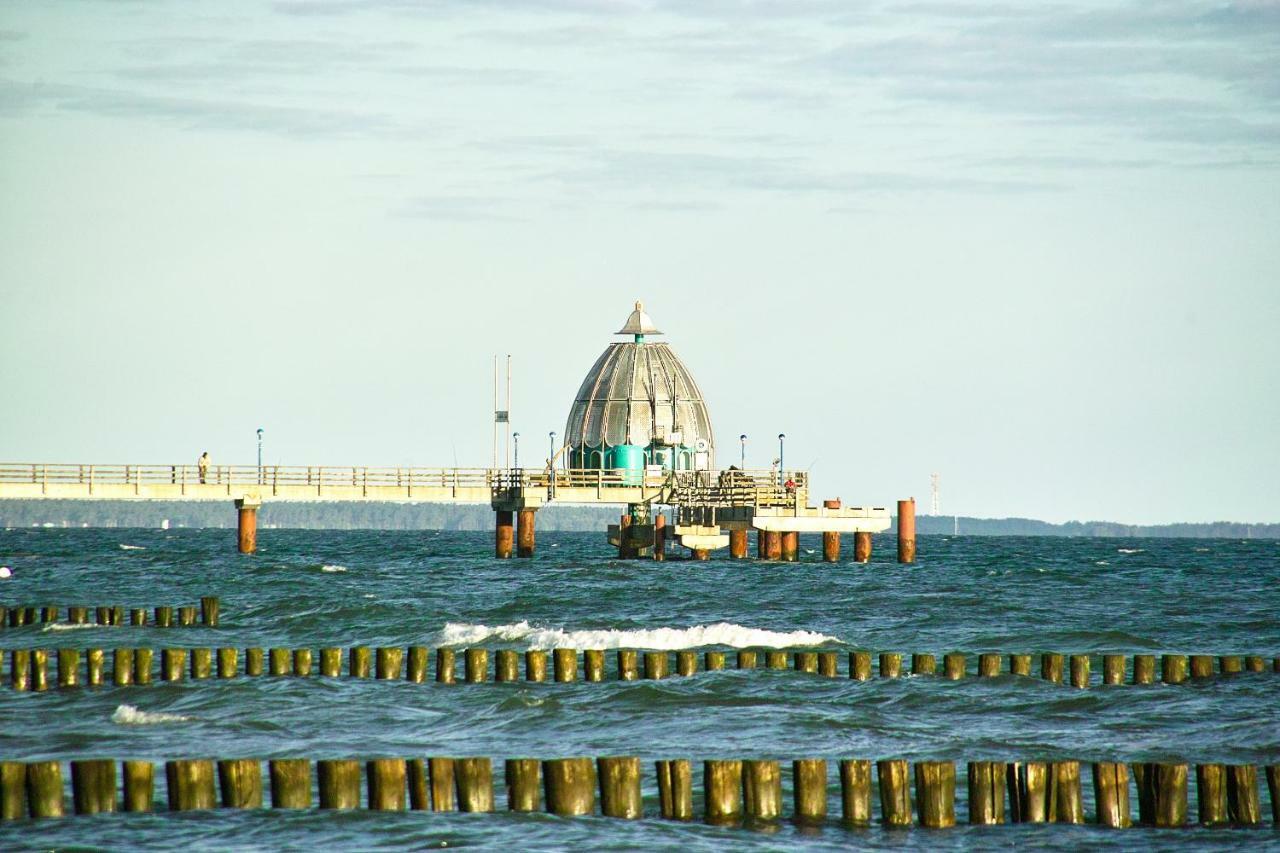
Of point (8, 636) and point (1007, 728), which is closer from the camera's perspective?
point (1007, 728)

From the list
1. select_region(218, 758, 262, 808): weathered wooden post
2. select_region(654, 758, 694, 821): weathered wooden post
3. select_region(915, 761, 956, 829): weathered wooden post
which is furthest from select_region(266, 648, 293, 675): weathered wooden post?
select_region(915, 761, 956, 829): weathered wooden post

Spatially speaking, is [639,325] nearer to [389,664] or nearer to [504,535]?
[504,535]

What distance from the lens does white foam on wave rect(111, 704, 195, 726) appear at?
2539 centimetres

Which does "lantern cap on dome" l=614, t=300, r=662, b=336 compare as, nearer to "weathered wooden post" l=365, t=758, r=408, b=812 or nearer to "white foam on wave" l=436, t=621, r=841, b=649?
"white foam on wave" l=436, t=621, r=841, b=649

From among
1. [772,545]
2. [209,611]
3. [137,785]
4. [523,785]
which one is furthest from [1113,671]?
[772,545]

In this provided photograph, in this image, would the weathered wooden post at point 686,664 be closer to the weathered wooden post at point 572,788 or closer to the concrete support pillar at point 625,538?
the weathered wooden post at point 572,788

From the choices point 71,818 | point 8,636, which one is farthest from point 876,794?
point 8,636

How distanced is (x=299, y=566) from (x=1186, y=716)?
48.1 metres

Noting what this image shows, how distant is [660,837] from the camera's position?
18.3 meters

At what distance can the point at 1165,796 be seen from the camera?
747 inches

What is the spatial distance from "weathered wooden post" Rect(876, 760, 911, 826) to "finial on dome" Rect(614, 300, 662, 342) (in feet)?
217

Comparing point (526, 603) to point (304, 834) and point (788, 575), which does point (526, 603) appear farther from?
point (304, 834)

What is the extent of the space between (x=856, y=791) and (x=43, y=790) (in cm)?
791

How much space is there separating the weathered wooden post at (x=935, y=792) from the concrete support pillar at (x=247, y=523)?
58623mm
